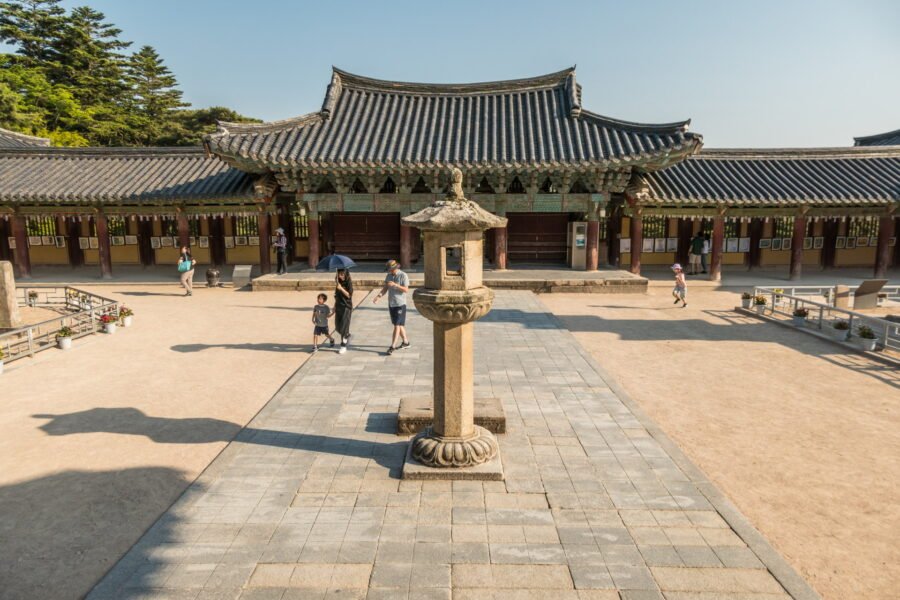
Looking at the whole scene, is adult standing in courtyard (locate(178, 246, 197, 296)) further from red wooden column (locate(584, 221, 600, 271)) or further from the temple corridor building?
red wooden column (locate(584, 221, 600, 271))

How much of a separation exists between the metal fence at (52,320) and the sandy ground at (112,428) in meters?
0.38

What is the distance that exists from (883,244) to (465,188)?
60.0 ft

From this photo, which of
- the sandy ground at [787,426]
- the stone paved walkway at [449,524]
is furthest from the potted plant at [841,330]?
the stone paved walkway at [449,524]

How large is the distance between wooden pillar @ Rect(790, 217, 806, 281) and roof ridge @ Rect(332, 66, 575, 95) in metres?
12.0

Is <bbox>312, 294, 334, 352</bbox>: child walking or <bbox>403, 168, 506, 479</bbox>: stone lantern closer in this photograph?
<bbox>403, 168, 506, 479</bbox>: stone lantern

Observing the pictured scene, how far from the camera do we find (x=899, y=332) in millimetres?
12703

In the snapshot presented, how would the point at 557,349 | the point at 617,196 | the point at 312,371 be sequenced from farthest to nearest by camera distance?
the point at 617,196 < the point at 557,349 < the point at 312,371

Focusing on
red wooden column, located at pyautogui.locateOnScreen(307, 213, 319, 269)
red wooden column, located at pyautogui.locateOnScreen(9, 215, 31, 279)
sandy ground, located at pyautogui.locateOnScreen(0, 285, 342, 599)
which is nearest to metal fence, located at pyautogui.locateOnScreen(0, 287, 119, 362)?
sandy ground, located at pyautogui.locateOnScreen(0, 285, 342, 599)

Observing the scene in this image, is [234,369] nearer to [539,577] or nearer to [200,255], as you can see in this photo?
[539,577]

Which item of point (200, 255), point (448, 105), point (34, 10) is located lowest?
point (200, 255)

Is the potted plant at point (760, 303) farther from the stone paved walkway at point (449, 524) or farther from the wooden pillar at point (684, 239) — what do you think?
the stone paved walkway at point (449, 524)

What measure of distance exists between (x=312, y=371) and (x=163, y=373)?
10.1 feet

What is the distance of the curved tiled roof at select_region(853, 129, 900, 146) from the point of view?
108 ft

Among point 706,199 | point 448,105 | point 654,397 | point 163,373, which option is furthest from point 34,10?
point 654,397
